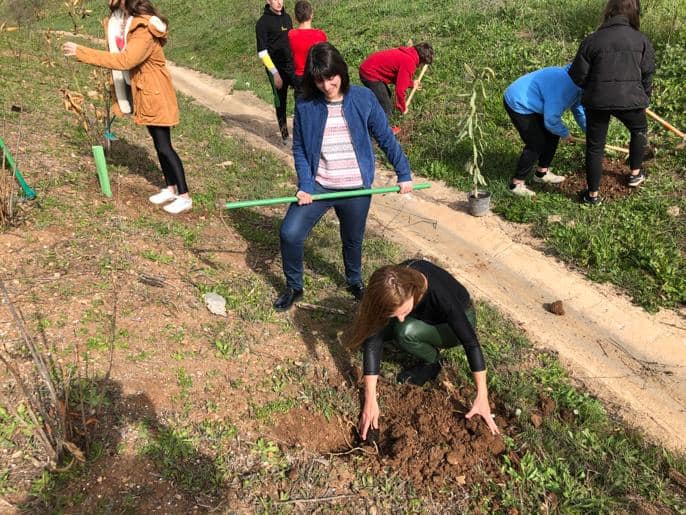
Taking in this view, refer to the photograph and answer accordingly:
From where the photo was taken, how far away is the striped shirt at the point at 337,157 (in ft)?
9.64

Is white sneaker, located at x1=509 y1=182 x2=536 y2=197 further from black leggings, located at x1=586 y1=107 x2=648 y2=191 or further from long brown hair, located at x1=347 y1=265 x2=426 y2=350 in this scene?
long brown hair, located at x1=347 y1=265 x2=426 y2=350

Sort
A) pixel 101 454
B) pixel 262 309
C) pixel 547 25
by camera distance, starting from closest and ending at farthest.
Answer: pixel 101 454, pixel 262 309, pixel 547 25

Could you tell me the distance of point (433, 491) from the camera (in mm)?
2482

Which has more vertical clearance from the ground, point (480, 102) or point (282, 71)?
point (282, 71)

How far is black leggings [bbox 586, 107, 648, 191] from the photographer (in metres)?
4.45

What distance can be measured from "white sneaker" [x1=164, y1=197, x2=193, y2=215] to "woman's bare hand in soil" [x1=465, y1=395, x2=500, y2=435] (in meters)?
3.13

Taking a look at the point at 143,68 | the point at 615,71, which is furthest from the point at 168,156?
the point at 615,71

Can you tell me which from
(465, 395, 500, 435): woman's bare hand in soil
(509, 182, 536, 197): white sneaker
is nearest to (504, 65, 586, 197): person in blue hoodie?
(509, 182, 536, 197): white sneaker

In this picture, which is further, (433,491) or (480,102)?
(480,102)

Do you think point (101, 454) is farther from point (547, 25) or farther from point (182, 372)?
point (547, 25)

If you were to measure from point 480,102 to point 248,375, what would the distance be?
210 inches

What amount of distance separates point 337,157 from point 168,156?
186 centimetres

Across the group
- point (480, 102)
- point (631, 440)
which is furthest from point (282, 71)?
point (631, 440)

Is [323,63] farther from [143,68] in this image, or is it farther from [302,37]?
[302,37]
